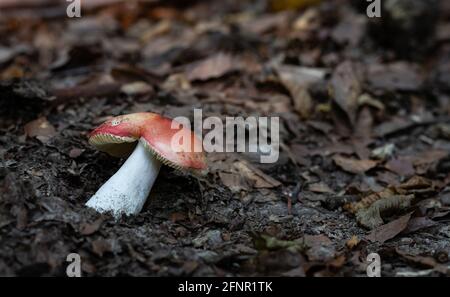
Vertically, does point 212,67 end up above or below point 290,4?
below

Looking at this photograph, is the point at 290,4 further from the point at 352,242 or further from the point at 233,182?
the point at 352,242

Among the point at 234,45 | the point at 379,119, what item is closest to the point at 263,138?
the point at 379,119

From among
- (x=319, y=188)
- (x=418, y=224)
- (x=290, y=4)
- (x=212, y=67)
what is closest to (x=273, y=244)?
(x=418, y=224)

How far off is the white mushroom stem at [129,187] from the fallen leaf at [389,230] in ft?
4.12

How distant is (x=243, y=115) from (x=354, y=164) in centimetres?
92

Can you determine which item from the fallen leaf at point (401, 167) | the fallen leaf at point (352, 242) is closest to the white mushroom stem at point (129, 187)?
the fallen leaf at point (352, 242)

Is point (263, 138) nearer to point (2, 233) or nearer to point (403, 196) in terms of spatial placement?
point (403, 196)

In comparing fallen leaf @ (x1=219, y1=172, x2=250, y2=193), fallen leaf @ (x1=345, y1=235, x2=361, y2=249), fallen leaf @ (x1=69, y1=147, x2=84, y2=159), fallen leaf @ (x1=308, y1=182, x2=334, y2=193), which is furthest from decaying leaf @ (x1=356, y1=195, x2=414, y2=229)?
fallen leaf @ (x1=69, y1=147, x2=84, y2=159)

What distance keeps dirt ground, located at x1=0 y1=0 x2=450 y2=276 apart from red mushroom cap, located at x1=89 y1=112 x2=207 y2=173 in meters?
0.39

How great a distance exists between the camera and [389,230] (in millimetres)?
3045

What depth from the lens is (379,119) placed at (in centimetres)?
465

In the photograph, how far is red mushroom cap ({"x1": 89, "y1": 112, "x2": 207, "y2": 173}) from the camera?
2664 millimetres

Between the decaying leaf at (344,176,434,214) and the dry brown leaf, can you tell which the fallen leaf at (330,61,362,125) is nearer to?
the decaying leaf at (344,176,434,214)

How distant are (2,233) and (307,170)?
2.16m
